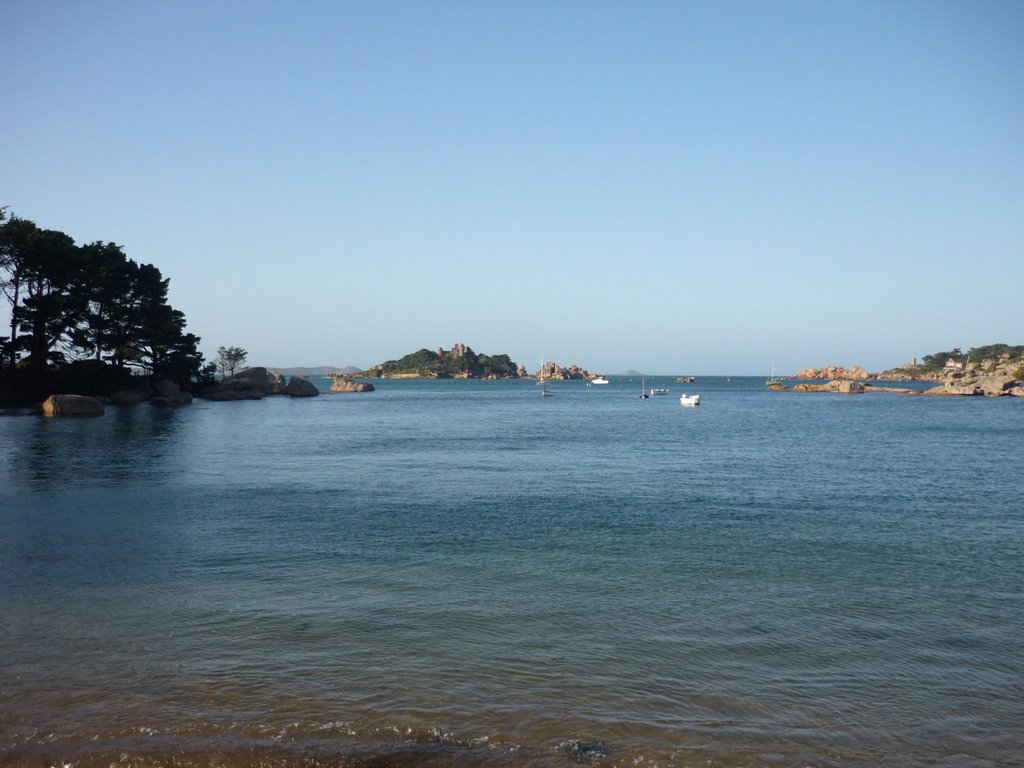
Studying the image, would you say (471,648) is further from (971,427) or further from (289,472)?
(971,427)

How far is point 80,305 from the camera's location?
65.9m

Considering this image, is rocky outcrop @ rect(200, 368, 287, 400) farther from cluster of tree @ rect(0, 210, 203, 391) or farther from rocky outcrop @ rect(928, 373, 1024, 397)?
rocky outcrop @ rect(928, 373, 1024, 397)

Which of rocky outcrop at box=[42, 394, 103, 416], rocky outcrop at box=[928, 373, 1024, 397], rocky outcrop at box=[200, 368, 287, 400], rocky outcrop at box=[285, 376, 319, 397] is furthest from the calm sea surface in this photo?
rocky outcrop at box=[928, 373, 1024, 397]

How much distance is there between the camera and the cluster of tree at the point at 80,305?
63.8m

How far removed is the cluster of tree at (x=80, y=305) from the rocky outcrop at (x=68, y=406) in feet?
29.4

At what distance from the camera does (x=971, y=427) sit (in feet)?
210

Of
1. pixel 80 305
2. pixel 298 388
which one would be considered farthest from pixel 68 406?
pixel 298 388

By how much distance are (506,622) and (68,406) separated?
60.3 m

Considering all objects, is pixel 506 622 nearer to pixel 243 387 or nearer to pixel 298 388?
pixel 243 387

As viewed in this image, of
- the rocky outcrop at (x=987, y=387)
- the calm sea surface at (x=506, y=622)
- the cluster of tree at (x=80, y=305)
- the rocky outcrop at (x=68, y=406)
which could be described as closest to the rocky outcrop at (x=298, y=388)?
the cluster of tree at (x=80, y=305)

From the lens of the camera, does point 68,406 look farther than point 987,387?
No

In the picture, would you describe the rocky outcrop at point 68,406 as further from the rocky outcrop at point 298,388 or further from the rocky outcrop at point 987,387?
the rocky outcrop at point 987,387

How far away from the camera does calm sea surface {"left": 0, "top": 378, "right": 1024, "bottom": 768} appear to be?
873 cm

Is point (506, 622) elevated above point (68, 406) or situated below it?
below
